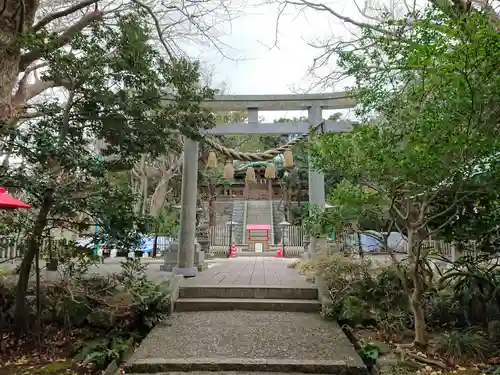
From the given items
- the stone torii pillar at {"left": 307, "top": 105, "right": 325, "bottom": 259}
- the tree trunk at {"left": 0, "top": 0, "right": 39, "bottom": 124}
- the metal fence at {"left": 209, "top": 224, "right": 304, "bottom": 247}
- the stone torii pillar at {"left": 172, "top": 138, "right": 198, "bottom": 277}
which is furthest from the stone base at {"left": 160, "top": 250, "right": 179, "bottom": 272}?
the metal fence at {"left": 209, "top": 224, "right": 304, "bottom": 247}

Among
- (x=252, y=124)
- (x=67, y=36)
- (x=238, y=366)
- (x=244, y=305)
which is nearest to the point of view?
(x=238, y=366)

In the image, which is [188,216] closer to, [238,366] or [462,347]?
[238,366]

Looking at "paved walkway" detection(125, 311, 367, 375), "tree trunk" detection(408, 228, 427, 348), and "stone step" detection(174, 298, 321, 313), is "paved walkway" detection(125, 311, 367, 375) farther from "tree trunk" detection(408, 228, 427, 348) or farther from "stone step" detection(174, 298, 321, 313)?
"tree trunk" detection(408, 228, 427, 348)

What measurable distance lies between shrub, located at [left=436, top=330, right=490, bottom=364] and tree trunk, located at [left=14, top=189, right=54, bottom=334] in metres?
4.05

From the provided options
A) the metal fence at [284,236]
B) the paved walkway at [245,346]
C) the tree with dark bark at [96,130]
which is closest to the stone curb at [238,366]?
the paved walkway at [245,346]

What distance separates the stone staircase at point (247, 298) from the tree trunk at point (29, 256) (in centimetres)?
176

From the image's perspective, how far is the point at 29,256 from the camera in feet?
11.1

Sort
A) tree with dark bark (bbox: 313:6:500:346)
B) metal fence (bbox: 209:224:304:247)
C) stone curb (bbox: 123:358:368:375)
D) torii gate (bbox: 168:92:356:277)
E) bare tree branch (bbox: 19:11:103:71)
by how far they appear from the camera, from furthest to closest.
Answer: metal fence (bbox: 209:224:304:247) < torii gate (bbox: 168:92:356:277) < bare tree branch (bbox: 19:11:103:71) < stone curb (bbox: 123:358:368:375) < tree with dark bark (bbox: 313:6:500:346)

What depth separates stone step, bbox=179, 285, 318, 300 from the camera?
15.4 feet

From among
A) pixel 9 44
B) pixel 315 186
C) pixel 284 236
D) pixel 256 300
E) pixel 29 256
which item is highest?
pixel 9 44

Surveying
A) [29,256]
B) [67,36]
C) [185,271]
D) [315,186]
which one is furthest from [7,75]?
[315,186]

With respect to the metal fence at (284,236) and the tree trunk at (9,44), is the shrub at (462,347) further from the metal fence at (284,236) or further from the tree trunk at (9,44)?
the metal fence at (284,236)

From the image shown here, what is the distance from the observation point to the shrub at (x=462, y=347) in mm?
3027

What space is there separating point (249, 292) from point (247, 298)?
90mm
